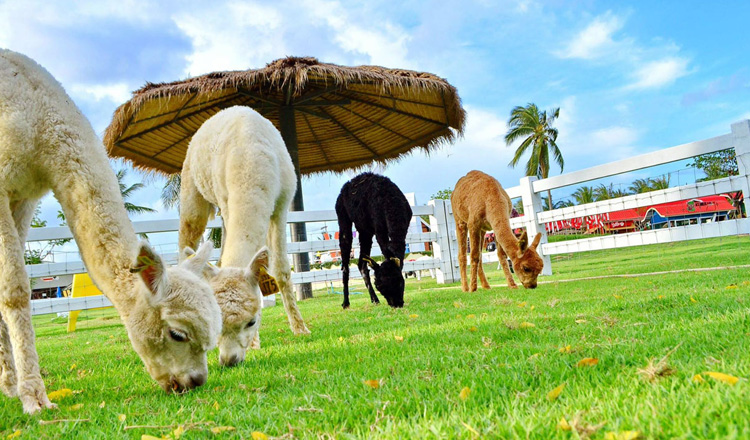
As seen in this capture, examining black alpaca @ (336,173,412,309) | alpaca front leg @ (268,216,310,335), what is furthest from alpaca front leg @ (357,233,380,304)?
alpaca front leg @ (268,216,310,335)

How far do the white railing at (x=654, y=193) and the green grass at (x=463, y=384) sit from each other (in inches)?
155

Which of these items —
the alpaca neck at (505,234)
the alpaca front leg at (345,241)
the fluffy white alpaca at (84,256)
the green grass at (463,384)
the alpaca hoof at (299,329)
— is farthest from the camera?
the alpaca front leg at (345,241)

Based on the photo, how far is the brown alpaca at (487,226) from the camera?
7203 millimetres

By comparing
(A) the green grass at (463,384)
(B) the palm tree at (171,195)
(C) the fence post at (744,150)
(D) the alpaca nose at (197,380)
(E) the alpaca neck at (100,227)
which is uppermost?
(B) the palm tree at (171,195)

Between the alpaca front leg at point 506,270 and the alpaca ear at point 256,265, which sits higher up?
the alpaca ear at point 256,265

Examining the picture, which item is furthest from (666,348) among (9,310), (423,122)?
(423,122)

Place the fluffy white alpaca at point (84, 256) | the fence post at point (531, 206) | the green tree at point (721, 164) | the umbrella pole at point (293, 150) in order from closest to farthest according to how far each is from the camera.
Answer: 1. the fluffy white alpaca at point (84, 256)
2. the fence post at point (531, 206)
3. the umbrella pole at point (293, 150)
4. the green tree at point (721, 164)

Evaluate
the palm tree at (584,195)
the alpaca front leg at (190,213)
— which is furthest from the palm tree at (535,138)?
the alpaca front leg at (190,213)

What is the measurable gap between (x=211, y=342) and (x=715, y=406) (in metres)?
2.10

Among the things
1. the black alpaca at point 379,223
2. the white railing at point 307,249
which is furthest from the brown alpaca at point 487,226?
the white railing at point 307,249

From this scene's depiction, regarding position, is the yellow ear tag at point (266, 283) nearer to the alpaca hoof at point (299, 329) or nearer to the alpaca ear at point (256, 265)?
the alpaca ear at point (256, 265)

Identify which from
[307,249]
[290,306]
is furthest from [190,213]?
[307,249]

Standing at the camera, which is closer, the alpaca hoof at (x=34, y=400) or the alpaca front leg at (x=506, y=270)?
the alpaca hoof at (x=34, y=400)

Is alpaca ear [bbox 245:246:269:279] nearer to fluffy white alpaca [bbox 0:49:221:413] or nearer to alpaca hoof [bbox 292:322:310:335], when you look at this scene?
fluffy white alpaca [bbox 0:49:221:413]
